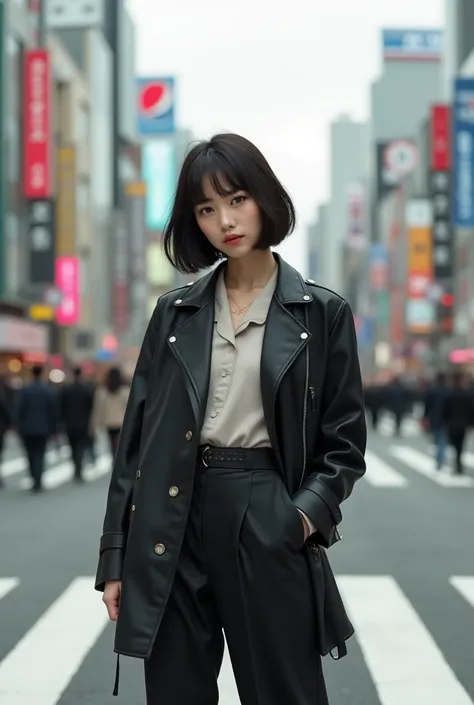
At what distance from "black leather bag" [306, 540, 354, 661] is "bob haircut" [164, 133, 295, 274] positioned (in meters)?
0.76

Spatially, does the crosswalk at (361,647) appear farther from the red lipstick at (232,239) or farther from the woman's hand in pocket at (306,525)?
the red lipstick at (232,239)

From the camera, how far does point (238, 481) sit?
2635mm

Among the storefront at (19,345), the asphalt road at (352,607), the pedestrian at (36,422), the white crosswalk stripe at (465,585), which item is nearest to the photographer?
the asphalt road at (352,607)

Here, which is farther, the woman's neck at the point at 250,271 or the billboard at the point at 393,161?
the billboard at the point at 393,161

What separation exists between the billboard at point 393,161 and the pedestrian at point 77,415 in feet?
363

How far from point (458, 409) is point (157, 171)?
8996cm

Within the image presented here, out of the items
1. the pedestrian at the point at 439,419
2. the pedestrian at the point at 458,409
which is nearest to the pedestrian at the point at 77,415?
the pedestrian at the point at 458,409

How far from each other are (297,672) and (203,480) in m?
0.49

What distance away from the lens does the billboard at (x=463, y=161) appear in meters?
40.5

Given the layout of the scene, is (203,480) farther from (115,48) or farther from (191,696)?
(115,48)

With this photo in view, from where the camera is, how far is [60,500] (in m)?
13.9

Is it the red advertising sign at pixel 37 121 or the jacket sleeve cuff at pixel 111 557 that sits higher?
the red advertising sign at pixel 37 121

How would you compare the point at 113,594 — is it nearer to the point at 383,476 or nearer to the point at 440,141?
the point at 383,476

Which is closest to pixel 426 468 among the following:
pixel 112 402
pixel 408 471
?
pixel 408 471
